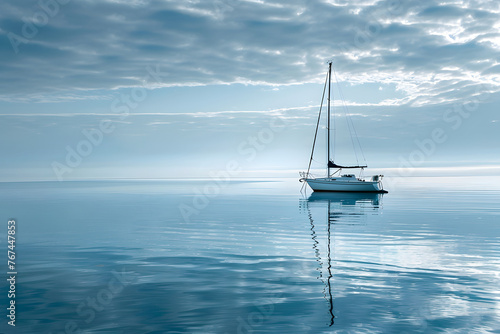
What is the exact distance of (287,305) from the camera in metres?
12.2

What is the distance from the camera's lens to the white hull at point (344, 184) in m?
73.4

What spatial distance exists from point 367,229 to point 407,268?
13.3 m

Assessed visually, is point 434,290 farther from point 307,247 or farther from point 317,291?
point 307,247

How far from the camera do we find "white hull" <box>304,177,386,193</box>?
73438 millimetres
